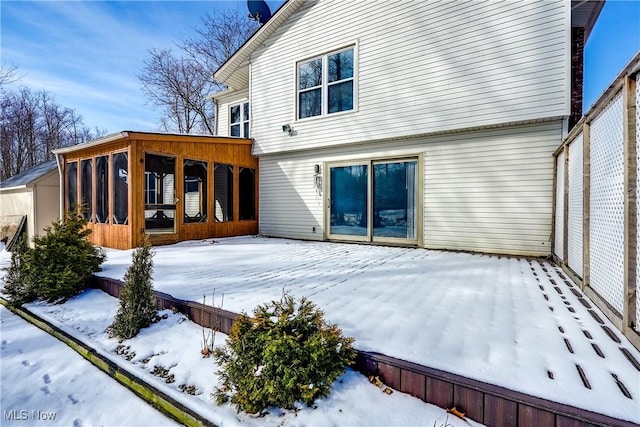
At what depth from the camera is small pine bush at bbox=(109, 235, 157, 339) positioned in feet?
9.39

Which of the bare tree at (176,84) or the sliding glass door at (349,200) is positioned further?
the bare tree at (176,84)

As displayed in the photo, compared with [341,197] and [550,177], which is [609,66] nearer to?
[550,177]

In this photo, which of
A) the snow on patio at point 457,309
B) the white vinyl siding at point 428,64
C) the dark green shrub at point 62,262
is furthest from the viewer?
the white vinyl siding at point 428,64

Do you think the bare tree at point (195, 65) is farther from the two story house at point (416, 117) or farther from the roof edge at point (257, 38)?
the two story house at point (416, 117)

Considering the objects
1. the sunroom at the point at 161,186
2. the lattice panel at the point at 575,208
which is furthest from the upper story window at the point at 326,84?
the lattice panel at the point at 575,208

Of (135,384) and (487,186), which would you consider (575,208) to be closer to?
(487,186)

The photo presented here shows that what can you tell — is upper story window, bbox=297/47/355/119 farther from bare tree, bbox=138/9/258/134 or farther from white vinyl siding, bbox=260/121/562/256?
bare tree, bbox=138/9/258/134

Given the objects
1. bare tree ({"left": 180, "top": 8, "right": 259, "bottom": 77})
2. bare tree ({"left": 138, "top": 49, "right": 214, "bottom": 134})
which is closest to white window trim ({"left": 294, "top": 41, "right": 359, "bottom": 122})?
bare tree ({"left": 138, "top": 49, "right": 214, "bottom": 134})

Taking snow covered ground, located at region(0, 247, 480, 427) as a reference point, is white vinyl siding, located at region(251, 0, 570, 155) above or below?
above

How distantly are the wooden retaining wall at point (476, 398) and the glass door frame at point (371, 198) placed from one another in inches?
197

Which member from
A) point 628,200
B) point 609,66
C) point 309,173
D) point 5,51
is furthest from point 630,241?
point 5,51

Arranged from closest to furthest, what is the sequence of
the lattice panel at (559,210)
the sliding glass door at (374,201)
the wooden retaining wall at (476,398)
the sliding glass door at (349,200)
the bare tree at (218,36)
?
the wooden retaining wall at (476,398)
the lattice panel at (559,210)
the sliding glass door at (374,201)
the sliding glass door at (349,200)
the bare tree at (218,36)

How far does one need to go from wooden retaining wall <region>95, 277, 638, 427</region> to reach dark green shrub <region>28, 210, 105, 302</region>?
3972 mm

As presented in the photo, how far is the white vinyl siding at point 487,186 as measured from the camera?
5.44 meters
